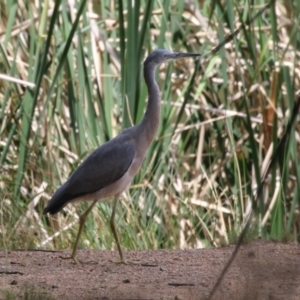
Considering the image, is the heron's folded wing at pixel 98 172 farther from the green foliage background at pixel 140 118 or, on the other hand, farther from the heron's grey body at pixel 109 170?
the green foliage background at pixel 140 118

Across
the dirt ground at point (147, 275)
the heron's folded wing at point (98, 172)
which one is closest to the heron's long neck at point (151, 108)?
the heron's folded wing at point (98, 172)

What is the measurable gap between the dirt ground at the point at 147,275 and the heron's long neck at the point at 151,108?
75cm

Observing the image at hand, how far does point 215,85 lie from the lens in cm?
694

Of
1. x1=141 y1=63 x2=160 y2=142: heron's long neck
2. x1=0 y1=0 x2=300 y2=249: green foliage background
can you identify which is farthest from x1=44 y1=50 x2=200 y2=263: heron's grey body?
x1=0 y1=0 x2=300 y2=249: green foliage background

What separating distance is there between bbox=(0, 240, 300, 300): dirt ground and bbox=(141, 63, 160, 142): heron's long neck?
2.46 ft

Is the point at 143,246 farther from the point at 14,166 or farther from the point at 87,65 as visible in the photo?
the point at 87,65

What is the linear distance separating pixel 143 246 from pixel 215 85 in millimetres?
1828

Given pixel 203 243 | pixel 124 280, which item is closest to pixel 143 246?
pixel 203 243

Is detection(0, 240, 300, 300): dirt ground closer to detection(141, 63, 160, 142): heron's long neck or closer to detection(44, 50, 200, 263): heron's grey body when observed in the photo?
detection(44, 50, 200, 263): heron's grey body

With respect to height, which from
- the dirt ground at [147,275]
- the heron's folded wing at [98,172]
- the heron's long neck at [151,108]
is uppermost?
the heron's long neck at [151,108]

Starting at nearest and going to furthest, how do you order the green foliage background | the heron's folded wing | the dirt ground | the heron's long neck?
the dirt ground
the heron's folded wing
the heron's long neck
the green foliage background

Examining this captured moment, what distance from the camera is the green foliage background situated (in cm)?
568

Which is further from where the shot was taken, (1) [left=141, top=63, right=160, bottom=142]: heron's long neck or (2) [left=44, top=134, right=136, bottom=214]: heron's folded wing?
(1) [left=141, top=63, right=160, bottom=142]: heron's long neck

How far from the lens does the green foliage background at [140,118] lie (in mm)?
5676
